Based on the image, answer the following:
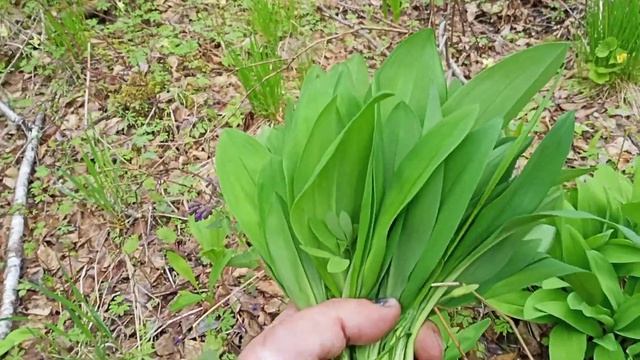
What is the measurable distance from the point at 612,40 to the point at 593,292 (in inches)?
34.4

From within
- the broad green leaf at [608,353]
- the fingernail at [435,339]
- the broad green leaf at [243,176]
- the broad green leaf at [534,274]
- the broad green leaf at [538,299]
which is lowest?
the broad green leaf at [608,353]

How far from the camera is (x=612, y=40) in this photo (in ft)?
6.35

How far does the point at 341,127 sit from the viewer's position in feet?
2.90

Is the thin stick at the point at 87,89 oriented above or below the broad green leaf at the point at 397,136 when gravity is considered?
below

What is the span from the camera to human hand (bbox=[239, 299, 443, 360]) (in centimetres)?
91

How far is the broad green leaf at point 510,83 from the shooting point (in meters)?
0.90

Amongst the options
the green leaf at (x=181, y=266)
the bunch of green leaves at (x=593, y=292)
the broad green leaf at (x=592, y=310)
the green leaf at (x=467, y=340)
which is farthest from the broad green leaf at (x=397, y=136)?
the green leaf at (x=181, y=266)

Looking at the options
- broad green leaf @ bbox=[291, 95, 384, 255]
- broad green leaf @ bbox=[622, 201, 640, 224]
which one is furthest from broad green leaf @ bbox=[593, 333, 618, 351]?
broad green leaf @ bbox=[291, 95, 384, 255]

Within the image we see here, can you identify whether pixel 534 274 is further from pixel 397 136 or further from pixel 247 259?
pixel 247 259

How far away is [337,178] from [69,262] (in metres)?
1.17

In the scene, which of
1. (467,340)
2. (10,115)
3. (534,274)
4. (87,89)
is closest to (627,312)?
(467,340)

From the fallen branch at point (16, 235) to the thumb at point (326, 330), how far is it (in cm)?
90

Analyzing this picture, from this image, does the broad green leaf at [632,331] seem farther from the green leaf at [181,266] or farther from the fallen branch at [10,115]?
the fallen branch at [10,115]

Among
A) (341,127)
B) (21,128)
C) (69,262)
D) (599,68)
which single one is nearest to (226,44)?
(21,128)
